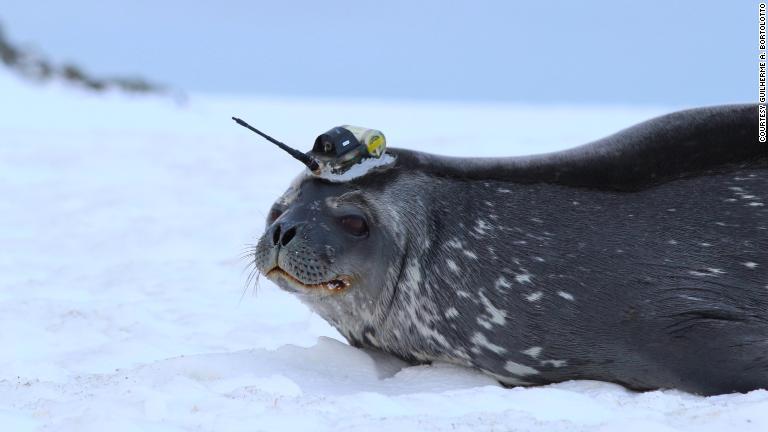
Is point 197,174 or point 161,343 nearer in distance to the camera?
point 161,343

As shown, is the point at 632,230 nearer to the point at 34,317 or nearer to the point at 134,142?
the point at 34,317

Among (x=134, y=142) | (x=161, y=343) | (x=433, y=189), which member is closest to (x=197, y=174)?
(x=134, y=142)

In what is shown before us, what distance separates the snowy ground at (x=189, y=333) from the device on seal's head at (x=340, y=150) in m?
0.64

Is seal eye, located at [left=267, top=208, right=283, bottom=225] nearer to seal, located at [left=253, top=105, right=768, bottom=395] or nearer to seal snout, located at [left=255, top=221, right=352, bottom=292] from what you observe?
seal, located at [left=253, top=105, right=768, bottom=395]

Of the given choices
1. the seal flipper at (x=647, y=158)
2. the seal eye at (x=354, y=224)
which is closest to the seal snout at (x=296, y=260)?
the seal eye at (x=354, y=224)

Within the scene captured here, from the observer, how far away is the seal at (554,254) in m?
3.55

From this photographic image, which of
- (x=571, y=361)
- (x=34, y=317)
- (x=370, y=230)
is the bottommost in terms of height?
(x=34, y=317)

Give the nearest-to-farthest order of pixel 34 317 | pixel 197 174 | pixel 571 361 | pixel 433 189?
pixel 571 361 → pixel 433 189 → pixel 34 317 → pixel 197 174

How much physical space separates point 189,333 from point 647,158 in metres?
2.05

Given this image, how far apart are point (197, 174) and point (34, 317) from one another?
561 cm

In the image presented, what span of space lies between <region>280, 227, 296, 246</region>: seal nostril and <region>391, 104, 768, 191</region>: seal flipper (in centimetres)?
51

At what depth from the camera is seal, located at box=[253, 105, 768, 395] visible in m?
3.55

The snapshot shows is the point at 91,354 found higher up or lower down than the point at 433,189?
lower down

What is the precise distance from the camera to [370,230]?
3.77 m
